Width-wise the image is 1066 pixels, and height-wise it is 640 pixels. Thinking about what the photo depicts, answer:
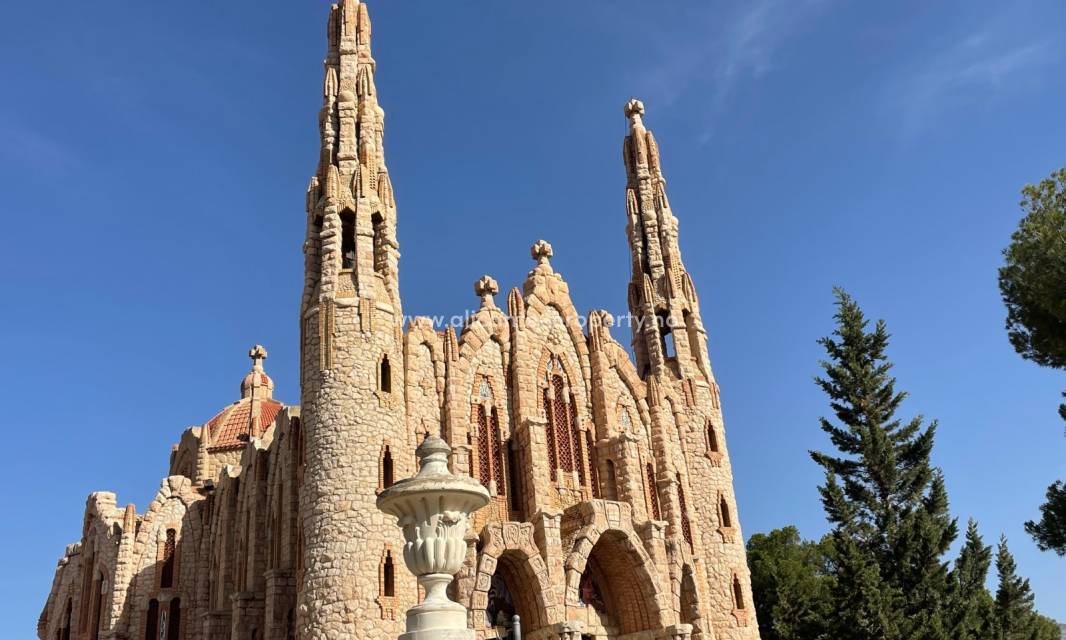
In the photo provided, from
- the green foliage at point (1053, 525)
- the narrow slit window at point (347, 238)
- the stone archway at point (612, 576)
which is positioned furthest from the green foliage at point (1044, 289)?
the narrow slit window at point (347, 238)

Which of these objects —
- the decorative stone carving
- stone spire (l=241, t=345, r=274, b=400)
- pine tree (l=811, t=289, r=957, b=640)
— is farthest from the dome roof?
pine tree (l=811, t=289, r=957, b=640)

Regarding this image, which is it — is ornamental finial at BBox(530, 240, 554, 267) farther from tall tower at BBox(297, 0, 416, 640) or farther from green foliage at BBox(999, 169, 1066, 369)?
green foliage at BBox(999, 169, 1066, 369)

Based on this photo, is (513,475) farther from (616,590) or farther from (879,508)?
(879,508)

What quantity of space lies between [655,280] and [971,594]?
13.5 m

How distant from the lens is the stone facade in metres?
19.5

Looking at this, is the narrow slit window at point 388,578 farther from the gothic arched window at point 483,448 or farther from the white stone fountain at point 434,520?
the white stone fountain at point 434,520

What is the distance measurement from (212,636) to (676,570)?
12.2 m

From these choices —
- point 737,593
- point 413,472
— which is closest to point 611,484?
point 737,593

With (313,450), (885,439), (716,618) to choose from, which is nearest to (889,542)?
(885,439)

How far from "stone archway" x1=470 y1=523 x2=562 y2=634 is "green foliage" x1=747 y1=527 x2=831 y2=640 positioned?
12.3 meters

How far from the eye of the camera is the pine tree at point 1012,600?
30656 mm

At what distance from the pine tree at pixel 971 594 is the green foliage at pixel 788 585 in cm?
392

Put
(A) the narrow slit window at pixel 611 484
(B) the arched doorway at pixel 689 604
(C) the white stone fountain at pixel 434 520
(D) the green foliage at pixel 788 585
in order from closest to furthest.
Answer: (C) the white stone fountain at pixel 434 520 < (B) the arched doorway at pixel 689 604 < (A) the narrow slit window at pixel 611 484 < (D) the green foliage at pixel 788 585

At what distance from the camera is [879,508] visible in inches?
1107
